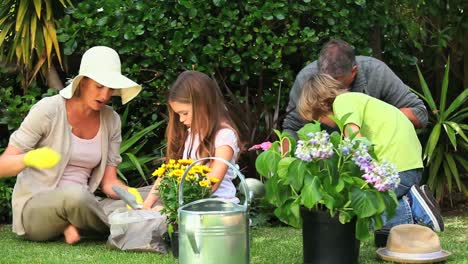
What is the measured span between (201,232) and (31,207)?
66.1 inches

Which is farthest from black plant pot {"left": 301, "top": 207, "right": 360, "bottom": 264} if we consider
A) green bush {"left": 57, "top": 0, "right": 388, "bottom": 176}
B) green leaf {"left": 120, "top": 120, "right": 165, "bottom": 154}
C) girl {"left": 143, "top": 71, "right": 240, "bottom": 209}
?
green leaf {"left": 120, "top": 120, "right": 165, "bottom": 154}

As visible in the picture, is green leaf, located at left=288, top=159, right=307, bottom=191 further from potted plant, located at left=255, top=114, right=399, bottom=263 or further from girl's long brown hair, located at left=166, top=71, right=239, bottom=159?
girl's long brown hair, located at left=166, top=71, right=239, bottom=159

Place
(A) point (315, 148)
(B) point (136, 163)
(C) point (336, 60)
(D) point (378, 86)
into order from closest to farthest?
(A) point (315, 148) → (C) point (336, 60) → (D) point (378, 86) → (B) point (136, 163)

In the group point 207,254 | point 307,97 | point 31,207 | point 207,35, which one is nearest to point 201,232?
point 207,254

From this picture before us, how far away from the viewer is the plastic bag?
13.8 ft

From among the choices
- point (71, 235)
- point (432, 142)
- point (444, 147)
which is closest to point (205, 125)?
point (71, 235)

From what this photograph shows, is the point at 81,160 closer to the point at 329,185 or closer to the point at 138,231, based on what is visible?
the point at 138,231

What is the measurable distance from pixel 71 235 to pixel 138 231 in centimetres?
52

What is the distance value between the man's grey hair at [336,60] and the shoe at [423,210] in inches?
30.7

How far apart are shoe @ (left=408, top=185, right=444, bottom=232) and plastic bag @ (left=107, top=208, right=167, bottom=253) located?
56.8 inches

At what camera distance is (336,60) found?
4.67 metres

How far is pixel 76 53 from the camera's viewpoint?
6.23 metres

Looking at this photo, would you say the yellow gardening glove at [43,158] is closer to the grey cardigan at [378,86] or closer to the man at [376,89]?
the man at [376,89]

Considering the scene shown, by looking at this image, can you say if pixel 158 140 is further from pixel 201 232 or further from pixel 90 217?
pixel 201 232
